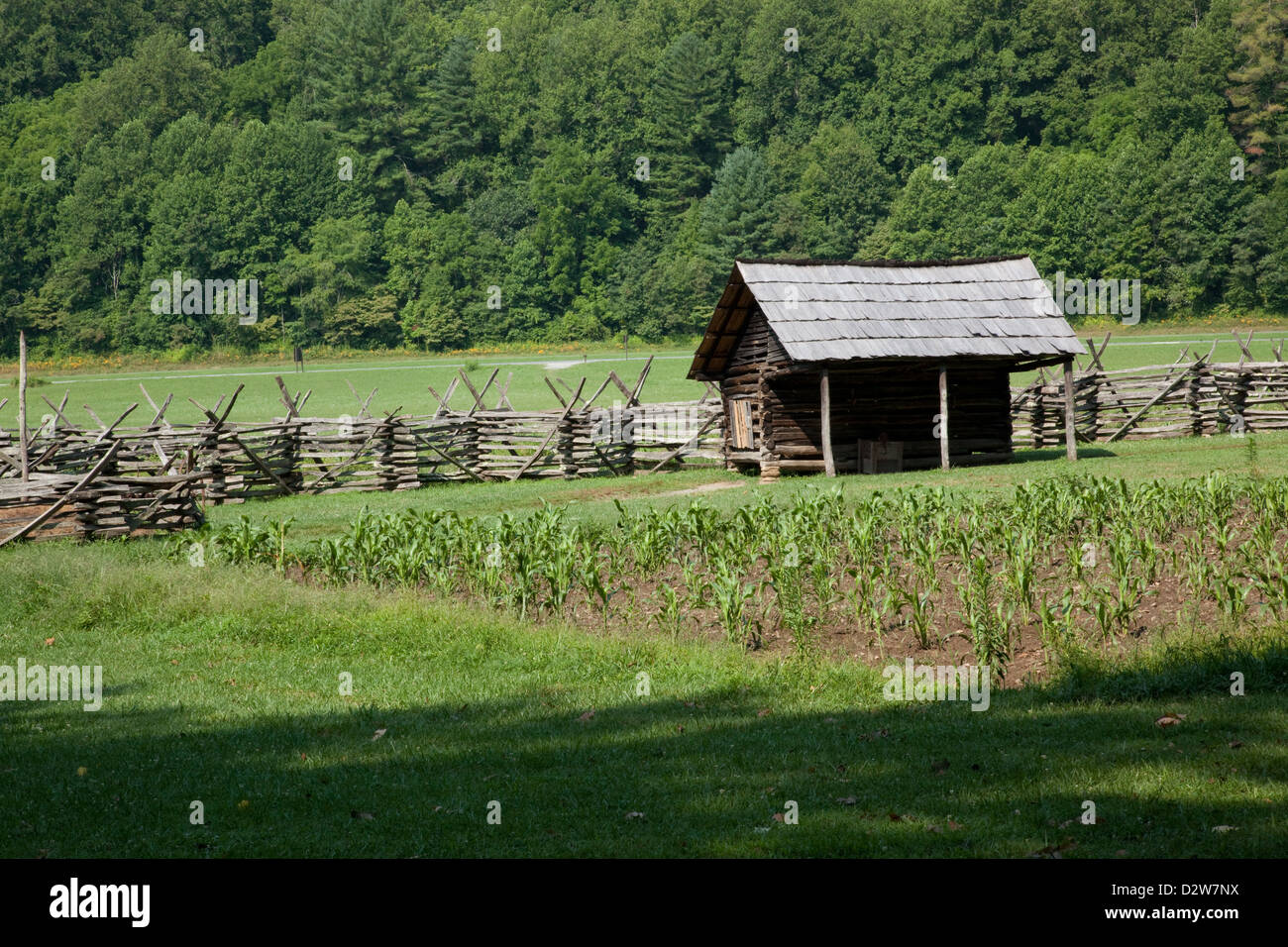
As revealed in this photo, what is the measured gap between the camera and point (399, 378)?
60.7m

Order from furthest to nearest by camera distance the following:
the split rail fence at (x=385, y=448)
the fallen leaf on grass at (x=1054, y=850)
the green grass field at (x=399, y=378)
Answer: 1. the green grass field at (x=399, y=378)
2. the split rail fence at (x=385, y=448)
3. the fallen leaf on grass at (x=1054, y=850)

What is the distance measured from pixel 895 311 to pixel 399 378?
3782 centimetres

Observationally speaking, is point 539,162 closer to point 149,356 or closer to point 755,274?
point 149,356

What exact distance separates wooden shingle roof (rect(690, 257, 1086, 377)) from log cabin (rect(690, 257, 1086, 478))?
0.03 meters

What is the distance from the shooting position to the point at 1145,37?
8494cm

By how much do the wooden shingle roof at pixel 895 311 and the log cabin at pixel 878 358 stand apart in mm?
31

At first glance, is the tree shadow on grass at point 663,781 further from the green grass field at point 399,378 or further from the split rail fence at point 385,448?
the green grass field at point 399,378

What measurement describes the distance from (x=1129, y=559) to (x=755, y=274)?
16428 millimetres

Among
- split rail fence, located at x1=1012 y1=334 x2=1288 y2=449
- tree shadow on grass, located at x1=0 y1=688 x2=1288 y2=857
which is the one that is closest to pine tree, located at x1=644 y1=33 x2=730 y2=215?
split rail fence, located at x1=1012 y1=334 x2=1288 y2=449

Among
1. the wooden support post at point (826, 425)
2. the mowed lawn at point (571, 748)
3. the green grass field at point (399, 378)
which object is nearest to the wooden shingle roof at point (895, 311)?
the wooden support post at point (826, 425)

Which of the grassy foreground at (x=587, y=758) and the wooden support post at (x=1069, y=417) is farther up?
the wooden support post at (x=1069, y=417)

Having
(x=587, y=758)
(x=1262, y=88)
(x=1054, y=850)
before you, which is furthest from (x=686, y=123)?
(x=1054, y=850)

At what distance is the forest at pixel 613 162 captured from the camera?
244 ft

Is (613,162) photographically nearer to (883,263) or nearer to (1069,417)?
(883,263)
